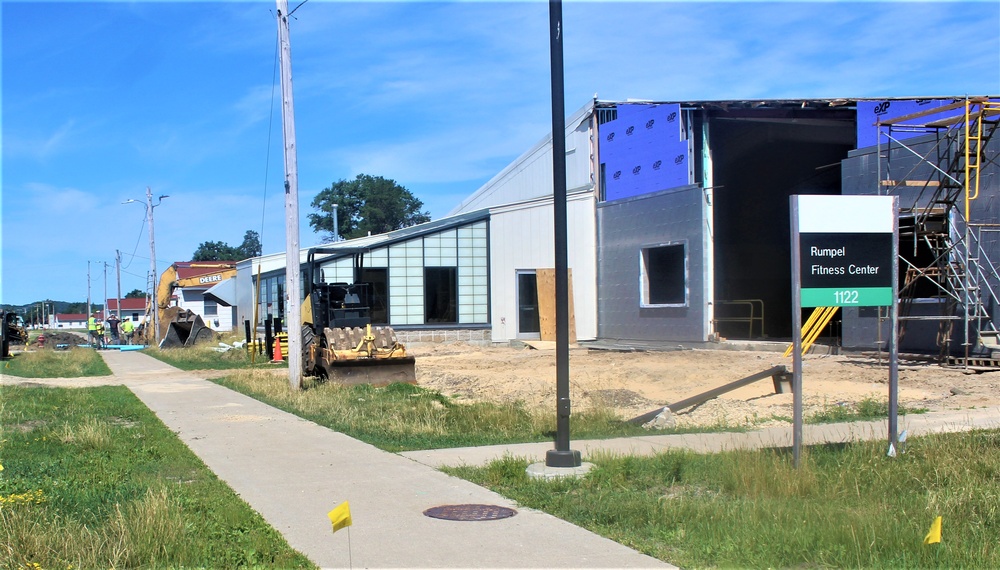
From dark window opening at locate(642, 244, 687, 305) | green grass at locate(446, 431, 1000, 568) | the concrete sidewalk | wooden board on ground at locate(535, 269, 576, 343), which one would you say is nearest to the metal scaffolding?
dark window opening at locate(642, 244, 687, 305)

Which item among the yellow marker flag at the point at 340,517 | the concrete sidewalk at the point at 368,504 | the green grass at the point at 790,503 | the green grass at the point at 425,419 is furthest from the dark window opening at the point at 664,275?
the yellow marker flag at the point at 340,517

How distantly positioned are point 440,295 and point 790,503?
83.0 ft

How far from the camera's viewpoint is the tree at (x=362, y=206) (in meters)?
103

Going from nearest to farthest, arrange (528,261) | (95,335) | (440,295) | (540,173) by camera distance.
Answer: (528,261) < (440,295) < (540,173) < (95,335)

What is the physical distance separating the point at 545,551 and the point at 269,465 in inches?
186

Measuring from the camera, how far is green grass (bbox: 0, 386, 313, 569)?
5922 millimetres

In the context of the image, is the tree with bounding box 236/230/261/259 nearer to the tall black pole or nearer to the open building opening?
the open building opening

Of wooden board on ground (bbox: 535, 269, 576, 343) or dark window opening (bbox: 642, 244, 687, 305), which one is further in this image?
wooden board on ground (bbox: 535, 269, 576, 343)

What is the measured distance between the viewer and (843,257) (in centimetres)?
912

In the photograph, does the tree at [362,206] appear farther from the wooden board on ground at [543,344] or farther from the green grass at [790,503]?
the green grass at [790,503]

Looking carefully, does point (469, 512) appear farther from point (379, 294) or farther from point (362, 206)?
point (362, 206)

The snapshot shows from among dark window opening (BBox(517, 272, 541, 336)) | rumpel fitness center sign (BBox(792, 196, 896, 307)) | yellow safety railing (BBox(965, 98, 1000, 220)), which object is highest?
yellow safety railing (BBox(965, 98, 1000, 220))

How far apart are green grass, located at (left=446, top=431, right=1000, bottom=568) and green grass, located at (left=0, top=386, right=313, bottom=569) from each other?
2582 mm

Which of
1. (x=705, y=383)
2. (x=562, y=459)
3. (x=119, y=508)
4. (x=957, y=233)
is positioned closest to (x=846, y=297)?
(x=562, y=459)
